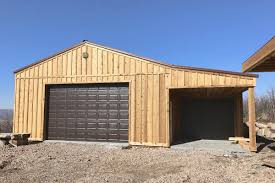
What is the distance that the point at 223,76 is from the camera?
9.77m

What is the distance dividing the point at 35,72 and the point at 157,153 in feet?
23.6

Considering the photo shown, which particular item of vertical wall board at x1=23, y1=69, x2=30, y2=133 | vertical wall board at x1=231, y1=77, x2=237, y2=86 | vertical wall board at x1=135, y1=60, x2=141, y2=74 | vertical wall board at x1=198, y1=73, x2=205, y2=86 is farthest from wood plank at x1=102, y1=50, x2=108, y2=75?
vertical wall board at x1=231, y1=77, x2=237, y2=86

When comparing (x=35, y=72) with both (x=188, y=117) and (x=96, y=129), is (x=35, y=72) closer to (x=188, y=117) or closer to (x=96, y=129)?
(x=96, y=129)

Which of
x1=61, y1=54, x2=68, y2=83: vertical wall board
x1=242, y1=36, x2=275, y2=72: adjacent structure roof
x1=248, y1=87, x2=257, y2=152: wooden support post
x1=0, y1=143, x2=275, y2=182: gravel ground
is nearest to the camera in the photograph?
x1=242, y1=36, x2=275, y2=72: adjacent structure roof

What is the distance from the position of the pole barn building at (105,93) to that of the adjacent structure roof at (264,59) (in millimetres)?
3643

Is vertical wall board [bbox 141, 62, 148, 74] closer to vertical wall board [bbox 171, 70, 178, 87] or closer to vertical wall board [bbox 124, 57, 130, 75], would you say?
vertical wall board [bbox 124, 57, 130, 75]

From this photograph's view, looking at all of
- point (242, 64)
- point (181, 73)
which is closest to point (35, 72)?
point (181, 73)

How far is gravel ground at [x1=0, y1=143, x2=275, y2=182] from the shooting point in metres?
5.89

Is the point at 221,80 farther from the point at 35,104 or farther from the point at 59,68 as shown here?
the point at 35,104

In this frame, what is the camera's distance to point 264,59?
16.0ft

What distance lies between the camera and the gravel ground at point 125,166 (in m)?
5.89

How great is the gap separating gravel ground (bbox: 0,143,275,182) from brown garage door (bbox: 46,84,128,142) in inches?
53.0

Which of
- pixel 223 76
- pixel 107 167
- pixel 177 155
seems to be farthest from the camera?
pixel 223 76

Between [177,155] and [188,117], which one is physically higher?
[188,117]
